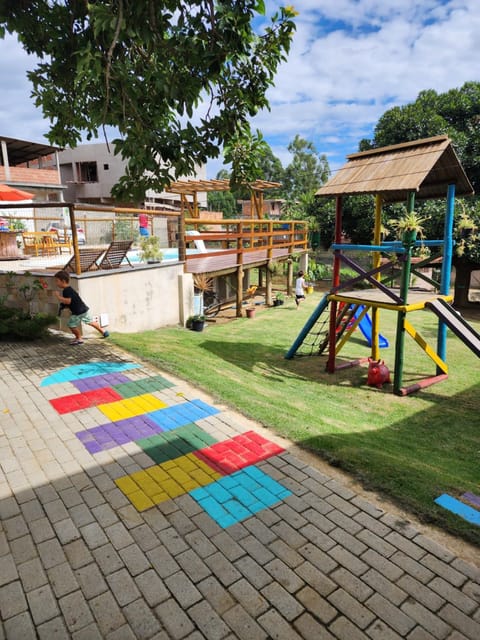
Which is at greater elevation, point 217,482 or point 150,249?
point 150,249

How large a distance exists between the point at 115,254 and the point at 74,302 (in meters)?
1.95

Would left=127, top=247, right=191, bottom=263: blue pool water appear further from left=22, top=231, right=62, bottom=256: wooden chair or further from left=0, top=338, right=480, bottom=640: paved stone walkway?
left=0, top=338, right=480, bottom=640: paved stone walkway

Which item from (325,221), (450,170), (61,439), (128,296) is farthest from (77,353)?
(325,221)

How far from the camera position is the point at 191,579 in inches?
108

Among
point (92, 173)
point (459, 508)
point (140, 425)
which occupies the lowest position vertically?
point (459, 508)

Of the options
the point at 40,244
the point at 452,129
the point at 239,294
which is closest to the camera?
the point at 239,294

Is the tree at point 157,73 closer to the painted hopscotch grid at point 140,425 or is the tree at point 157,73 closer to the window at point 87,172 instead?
the painted hopscotch grid at point 140,425

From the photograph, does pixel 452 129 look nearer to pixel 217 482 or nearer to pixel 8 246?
pixel 8 246

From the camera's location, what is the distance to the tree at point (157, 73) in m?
5.36

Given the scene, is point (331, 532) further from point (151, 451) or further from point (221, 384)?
point (221, 384)

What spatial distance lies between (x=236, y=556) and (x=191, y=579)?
0.36 metres

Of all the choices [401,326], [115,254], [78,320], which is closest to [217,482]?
[401,326]

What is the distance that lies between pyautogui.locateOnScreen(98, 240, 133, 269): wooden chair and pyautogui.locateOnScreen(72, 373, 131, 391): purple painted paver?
3758 millimetres

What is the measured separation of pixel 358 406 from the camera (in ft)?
22.2
